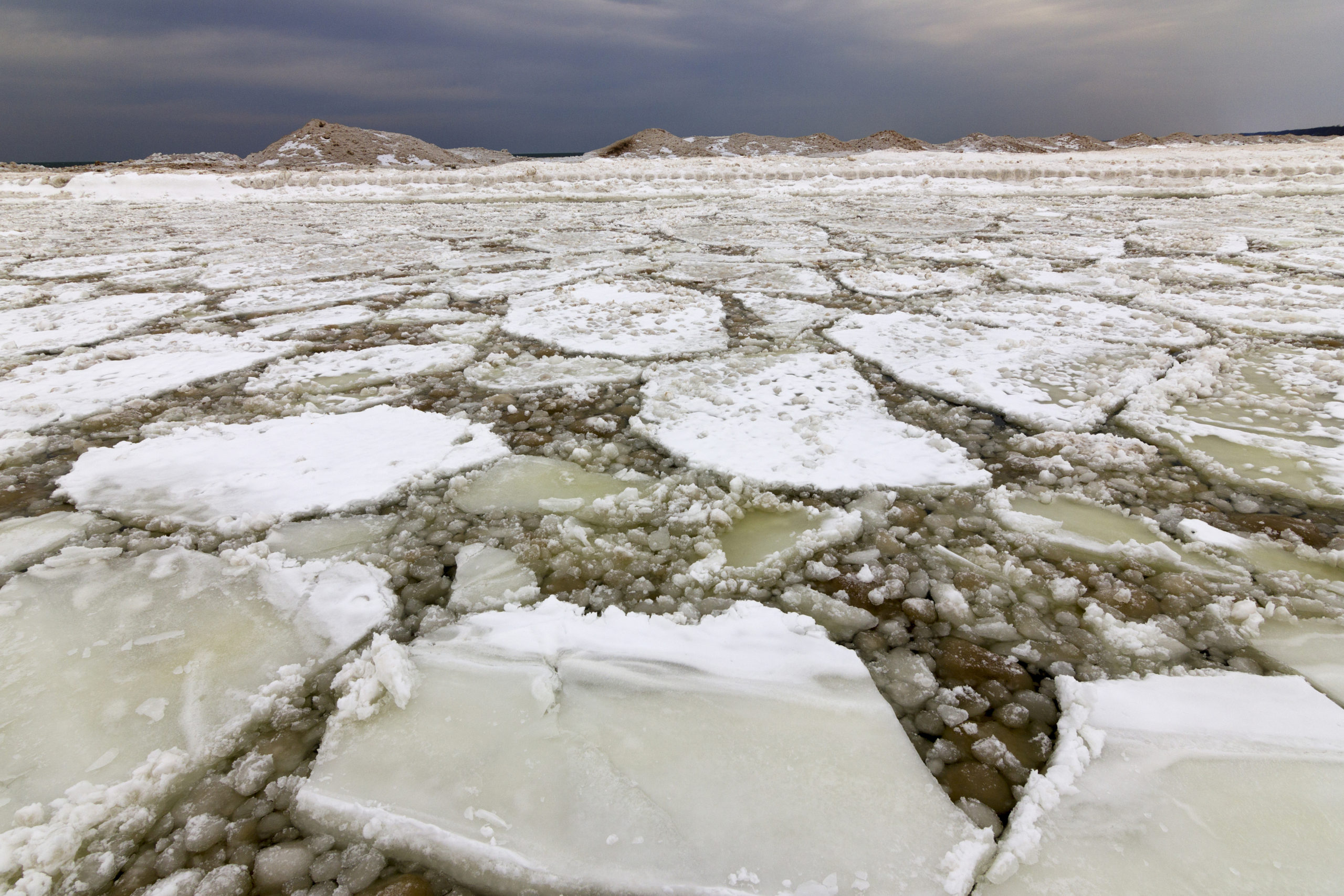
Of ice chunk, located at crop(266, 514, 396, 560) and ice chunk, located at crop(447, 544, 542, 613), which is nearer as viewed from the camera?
ice chunk, located at crop(447, 544, 542, 613)

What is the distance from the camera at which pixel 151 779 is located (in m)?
0.60

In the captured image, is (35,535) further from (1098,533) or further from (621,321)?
(1098,533)

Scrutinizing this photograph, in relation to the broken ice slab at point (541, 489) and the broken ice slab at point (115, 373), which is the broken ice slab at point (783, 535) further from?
the broken ice slab at point (115, 373)

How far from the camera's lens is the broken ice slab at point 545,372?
1.60 m

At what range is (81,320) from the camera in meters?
2.27

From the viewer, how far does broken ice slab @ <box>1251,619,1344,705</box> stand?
688mm

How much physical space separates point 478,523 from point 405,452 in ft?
1.09

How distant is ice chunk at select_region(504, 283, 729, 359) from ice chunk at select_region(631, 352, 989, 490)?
0.20 m

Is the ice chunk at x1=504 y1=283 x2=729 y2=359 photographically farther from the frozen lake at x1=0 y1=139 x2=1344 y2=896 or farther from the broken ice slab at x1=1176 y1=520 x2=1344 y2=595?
the broken ice slab at x1=1176 y1=520 x2=1344 y2=595

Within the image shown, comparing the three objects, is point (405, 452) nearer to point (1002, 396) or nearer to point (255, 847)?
point (255, 847)

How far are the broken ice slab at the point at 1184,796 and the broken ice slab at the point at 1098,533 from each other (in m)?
0.23

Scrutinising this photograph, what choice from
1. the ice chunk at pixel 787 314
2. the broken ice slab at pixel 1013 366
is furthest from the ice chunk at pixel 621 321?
the broken ice slab at pixel 1013 366

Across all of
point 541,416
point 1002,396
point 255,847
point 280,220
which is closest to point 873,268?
point 1002,396

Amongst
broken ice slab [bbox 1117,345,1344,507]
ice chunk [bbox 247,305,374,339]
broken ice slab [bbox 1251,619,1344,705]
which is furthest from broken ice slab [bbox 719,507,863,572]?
ice chunk [bbox 247,305,374,339]
